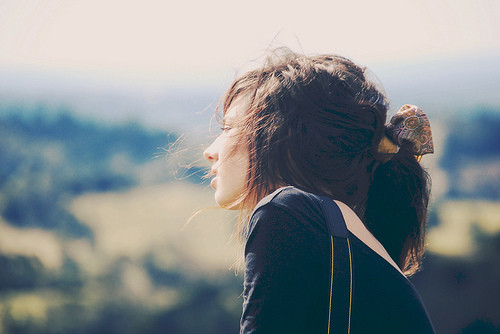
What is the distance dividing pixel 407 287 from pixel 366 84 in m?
0.45

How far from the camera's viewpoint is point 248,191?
36.3 inches

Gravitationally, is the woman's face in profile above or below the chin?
above

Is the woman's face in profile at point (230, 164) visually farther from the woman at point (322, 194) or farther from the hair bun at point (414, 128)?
the hair bun at point (414, 128)

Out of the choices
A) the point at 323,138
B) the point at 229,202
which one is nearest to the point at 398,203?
the point at 323,138

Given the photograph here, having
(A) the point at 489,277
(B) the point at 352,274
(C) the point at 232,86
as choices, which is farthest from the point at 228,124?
(A) the point at 489,277

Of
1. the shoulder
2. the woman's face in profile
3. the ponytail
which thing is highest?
the woman's face in profile

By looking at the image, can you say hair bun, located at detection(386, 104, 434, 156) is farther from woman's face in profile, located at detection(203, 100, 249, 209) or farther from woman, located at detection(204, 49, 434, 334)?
woman's face in profile, located at detection(203, 100, 249, 209)

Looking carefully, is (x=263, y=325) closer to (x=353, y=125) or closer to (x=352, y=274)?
(x=352, y=274)

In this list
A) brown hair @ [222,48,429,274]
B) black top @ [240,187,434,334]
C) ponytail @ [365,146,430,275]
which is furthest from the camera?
ponytail @ [365,146,430,275]

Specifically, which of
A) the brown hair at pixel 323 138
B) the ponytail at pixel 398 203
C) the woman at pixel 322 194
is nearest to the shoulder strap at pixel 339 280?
the woman at pixel 322 194

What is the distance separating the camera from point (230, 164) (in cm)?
97

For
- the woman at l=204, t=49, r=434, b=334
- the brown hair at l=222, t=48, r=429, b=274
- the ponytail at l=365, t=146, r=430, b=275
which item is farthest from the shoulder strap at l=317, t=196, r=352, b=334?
the ponytail at l=365, t=146, r=430, b=275

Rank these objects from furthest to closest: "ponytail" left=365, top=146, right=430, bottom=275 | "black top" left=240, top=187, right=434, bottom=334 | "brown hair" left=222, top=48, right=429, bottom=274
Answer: "ponytail" left=365, top=146, right=430, bottom=275 < "brown hair" left=222, top=48, right=429, bottom=274 < "black top" left=240, top=187, right=434, bottom=334

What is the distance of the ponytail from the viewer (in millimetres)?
1041
